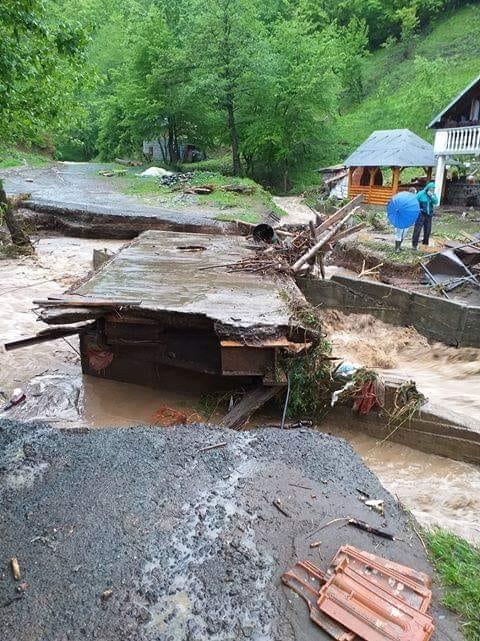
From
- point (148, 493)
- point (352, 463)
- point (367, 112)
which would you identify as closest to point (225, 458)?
point (148, 493)

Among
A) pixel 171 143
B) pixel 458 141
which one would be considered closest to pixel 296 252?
pixel 458 141

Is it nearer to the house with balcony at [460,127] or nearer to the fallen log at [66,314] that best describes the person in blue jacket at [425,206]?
the house with balcony at [460,127]

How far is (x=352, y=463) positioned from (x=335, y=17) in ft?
215

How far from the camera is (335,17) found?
58.3 meters

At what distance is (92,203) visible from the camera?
2144 cm

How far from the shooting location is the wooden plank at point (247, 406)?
6.33 metres

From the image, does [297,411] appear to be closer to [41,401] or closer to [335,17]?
[41,401]

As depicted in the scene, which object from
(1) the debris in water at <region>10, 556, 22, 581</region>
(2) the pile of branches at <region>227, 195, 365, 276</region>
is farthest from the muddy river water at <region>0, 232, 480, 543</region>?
(1) the debris in water at <region>10, 556, 22, 581</region>

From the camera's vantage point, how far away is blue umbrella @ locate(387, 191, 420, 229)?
14.8 metres

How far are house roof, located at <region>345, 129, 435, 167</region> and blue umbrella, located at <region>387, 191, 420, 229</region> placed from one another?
12291mm

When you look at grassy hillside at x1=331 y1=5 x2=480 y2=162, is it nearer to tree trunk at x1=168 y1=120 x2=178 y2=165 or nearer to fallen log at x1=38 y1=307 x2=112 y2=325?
tree trunk at x1=168 y1=120 x2=178 y2=165

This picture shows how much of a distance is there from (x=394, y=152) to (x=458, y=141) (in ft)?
14.2

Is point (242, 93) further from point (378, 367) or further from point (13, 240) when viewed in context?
point (378, 367)

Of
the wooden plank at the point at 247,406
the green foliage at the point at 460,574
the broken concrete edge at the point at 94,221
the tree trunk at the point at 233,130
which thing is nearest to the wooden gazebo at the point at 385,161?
the tree trunk at the point at 233,130
